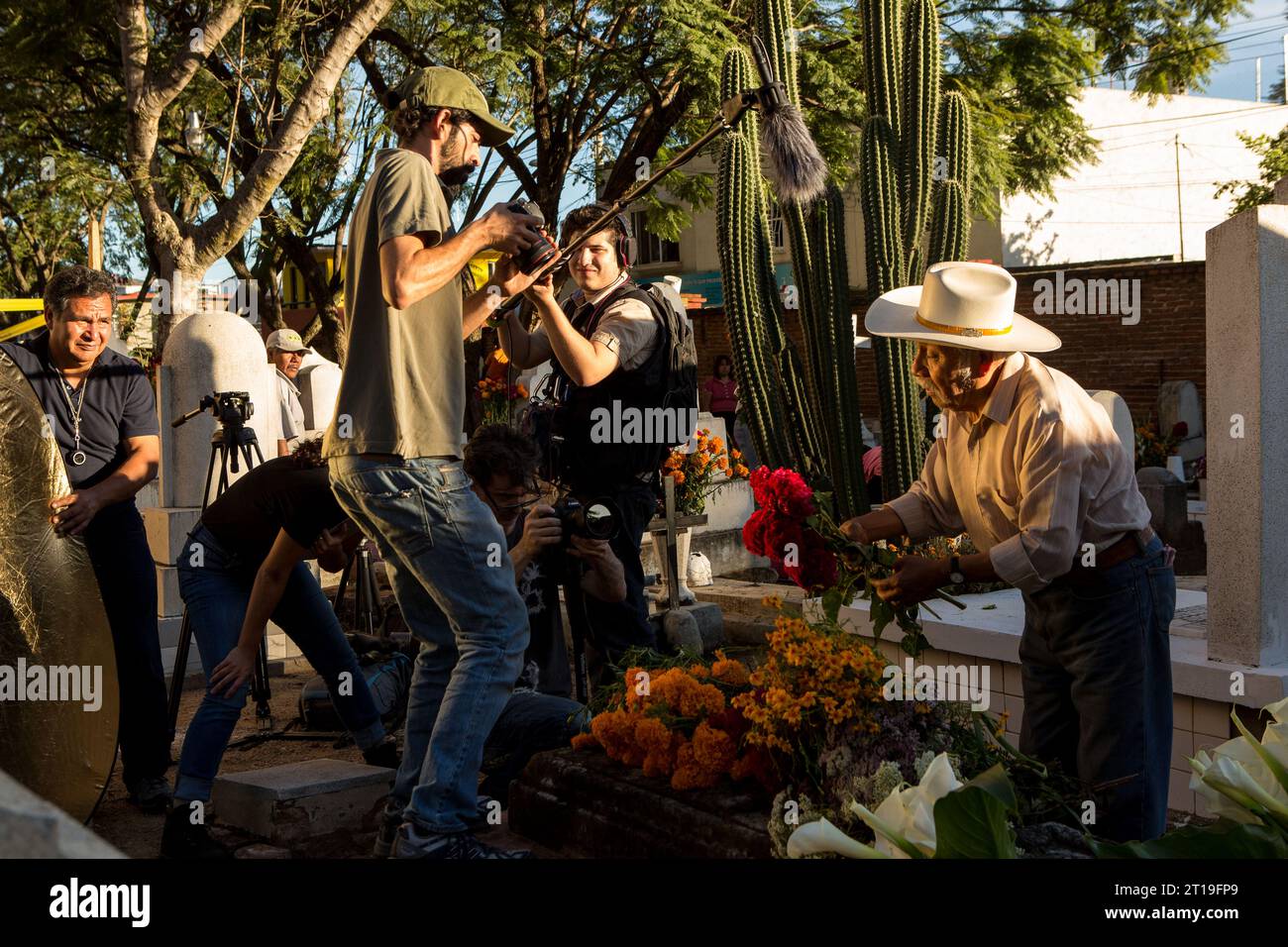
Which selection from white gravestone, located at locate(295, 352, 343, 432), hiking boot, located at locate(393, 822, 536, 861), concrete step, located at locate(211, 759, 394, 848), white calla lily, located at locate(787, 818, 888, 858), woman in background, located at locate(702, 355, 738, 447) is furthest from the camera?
woman in background, located at locate(702, 355, 738, 447)

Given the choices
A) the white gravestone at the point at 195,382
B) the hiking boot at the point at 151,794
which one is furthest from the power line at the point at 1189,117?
the hiking boot at the point at 151,794

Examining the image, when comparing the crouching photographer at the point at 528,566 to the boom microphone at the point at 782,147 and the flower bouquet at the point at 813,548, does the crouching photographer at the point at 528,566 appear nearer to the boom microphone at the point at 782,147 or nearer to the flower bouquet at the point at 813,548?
the boom microphone at the point at 782,147

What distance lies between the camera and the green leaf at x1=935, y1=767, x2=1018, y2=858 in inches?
35.7

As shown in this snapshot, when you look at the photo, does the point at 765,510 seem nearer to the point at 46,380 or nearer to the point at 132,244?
the point at 46,380

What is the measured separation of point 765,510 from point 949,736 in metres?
0.71

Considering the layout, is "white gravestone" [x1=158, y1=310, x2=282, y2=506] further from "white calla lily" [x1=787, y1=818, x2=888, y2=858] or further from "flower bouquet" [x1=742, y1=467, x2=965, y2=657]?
"white calla lily" [x1=787, y1=818, x2=888, y2=858]

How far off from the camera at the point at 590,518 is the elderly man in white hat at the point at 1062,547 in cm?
120

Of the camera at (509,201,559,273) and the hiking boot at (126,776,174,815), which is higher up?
the camera at (509,201,559,273)

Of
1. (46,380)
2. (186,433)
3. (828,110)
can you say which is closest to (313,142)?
(828,110)

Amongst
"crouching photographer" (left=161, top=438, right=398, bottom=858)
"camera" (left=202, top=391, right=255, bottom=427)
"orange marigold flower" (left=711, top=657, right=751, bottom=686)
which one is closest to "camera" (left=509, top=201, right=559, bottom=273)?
"crouching photographer" (left=161, top=438, right=398, bottom=858)

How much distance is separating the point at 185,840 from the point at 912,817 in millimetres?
3289

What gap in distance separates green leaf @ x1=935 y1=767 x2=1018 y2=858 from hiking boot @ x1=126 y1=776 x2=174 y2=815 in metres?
4.24

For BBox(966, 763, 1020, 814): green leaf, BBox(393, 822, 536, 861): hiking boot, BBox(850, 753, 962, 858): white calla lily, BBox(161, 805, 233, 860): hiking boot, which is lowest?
BBox(161, 805, 233, 860): hiking boot

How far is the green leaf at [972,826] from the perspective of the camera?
0.91 meters
